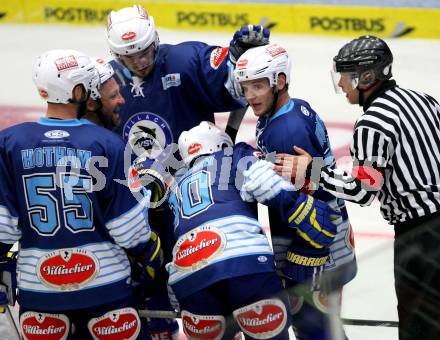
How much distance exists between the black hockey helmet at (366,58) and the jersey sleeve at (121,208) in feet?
2.86

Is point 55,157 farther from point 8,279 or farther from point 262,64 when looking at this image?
point 262,64

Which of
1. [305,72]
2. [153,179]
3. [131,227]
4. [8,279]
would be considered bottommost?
[305,72]

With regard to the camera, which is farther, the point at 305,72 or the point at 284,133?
the point at 305,72

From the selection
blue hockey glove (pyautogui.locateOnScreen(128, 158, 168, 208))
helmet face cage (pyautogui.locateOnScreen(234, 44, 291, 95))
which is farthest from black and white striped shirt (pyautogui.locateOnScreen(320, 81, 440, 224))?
blue hockey glove (pyautogui.locateOnScreen(128, 158, 168, 208))

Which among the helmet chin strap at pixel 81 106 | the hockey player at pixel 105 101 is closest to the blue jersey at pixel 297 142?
the hockey player at pixel 105 101

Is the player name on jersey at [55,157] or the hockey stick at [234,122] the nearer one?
the player name on jersey at [55,157]

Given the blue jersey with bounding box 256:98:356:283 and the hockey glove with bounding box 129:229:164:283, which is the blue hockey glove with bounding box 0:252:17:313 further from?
the blue jersey with bounding box 256:98:356:283

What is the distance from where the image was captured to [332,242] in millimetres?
3768

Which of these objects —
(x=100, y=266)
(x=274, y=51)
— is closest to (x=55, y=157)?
(x=100, y=266)

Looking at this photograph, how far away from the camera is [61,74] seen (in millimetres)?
3449

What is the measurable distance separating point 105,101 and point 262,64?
638mm

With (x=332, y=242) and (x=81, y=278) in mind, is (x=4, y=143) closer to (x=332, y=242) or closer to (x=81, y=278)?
(x=81, y=278)

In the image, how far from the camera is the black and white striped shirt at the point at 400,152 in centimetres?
350

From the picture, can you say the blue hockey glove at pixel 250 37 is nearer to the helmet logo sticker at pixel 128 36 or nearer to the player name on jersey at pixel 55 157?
the helmet logo sticker at pixel 128 36
